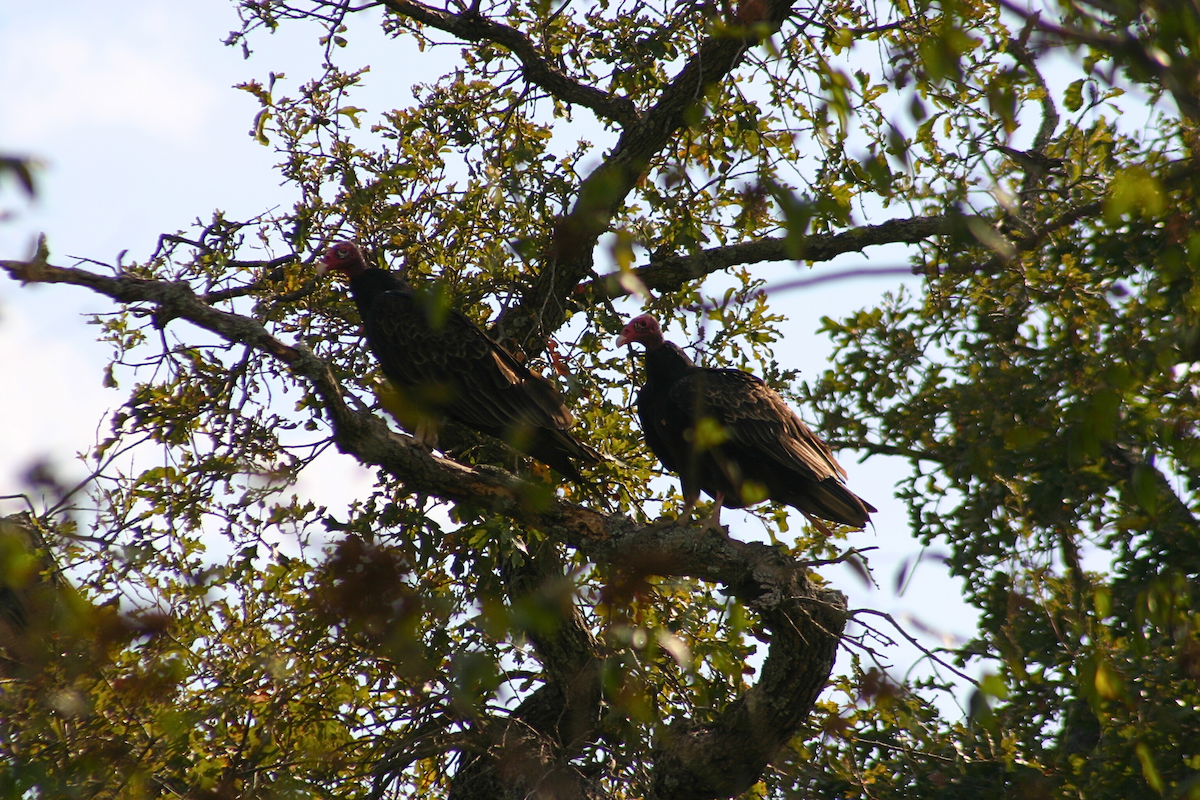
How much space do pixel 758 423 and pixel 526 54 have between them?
2186mm

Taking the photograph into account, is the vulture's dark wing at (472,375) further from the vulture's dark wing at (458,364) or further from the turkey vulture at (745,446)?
the turkey vulture at (745,446)

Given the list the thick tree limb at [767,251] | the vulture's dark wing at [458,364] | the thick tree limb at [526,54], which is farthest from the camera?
the thick tree limb at [767,251]

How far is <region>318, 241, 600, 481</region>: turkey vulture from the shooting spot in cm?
418

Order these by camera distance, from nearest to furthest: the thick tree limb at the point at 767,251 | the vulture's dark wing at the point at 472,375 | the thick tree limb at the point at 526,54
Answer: the vulture's dark wing at the point at 472,375 → the thick tree limb at the point at 526,54 → the thick tree limb at the point at 767,251

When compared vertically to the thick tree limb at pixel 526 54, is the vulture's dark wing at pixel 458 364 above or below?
below

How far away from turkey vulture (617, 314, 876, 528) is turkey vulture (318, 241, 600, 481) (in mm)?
415

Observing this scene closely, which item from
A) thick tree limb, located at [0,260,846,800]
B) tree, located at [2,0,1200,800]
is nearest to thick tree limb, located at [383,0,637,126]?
tree, located at [2,0,1200,800]

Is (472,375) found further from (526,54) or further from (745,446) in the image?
(526,54)

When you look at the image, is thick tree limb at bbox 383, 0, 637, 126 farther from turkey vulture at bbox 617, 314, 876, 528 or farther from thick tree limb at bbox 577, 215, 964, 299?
turkey vulture at bbox 617, 314, 876, 528

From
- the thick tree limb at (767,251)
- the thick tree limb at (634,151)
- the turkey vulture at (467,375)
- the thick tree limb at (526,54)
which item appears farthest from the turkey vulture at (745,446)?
the thick tree limb at (526,54)

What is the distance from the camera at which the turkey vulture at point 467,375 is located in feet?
13.7

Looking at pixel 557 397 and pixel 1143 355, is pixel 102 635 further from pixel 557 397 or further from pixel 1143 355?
pixel 1143 355

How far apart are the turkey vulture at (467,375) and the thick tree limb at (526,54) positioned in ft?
3.89

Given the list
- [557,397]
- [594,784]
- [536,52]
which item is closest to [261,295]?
[557,397]
